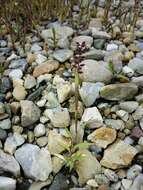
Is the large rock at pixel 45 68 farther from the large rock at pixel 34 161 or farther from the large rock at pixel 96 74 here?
the large rock at pixel 34 161

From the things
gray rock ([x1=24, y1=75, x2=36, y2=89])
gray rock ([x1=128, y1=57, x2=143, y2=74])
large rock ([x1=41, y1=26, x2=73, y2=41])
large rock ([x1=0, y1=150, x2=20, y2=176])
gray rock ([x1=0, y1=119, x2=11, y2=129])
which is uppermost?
large rock ([x1=41, y1=26, x2=73, y2=41])

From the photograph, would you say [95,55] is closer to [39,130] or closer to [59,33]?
[59,33]

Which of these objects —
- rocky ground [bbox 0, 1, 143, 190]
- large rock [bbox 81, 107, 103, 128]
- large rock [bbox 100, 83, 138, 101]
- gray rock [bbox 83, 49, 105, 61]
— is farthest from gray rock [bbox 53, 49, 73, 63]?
large rock [bbox 81, 107, 103, 128]

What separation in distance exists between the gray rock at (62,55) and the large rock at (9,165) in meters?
0.87

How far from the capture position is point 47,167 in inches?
94.7

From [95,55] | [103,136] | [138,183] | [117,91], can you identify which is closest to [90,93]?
[117,91]

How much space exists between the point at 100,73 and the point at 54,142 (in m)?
0.61

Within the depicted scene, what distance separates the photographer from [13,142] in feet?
8.34

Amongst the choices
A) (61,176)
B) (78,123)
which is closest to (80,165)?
(61,176)

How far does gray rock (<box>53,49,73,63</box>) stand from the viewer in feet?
9.84

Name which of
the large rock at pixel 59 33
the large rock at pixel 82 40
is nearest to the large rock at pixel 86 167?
the large rock at pixel 82 40

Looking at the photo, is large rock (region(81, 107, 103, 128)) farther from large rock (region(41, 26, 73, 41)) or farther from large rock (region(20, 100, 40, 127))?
large rock (region(41, 26, 73, 41))

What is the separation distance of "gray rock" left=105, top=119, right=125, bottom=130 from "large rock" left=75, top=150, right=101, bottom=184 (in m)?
0.24

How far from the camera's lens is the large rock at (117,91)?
267 centimetres
